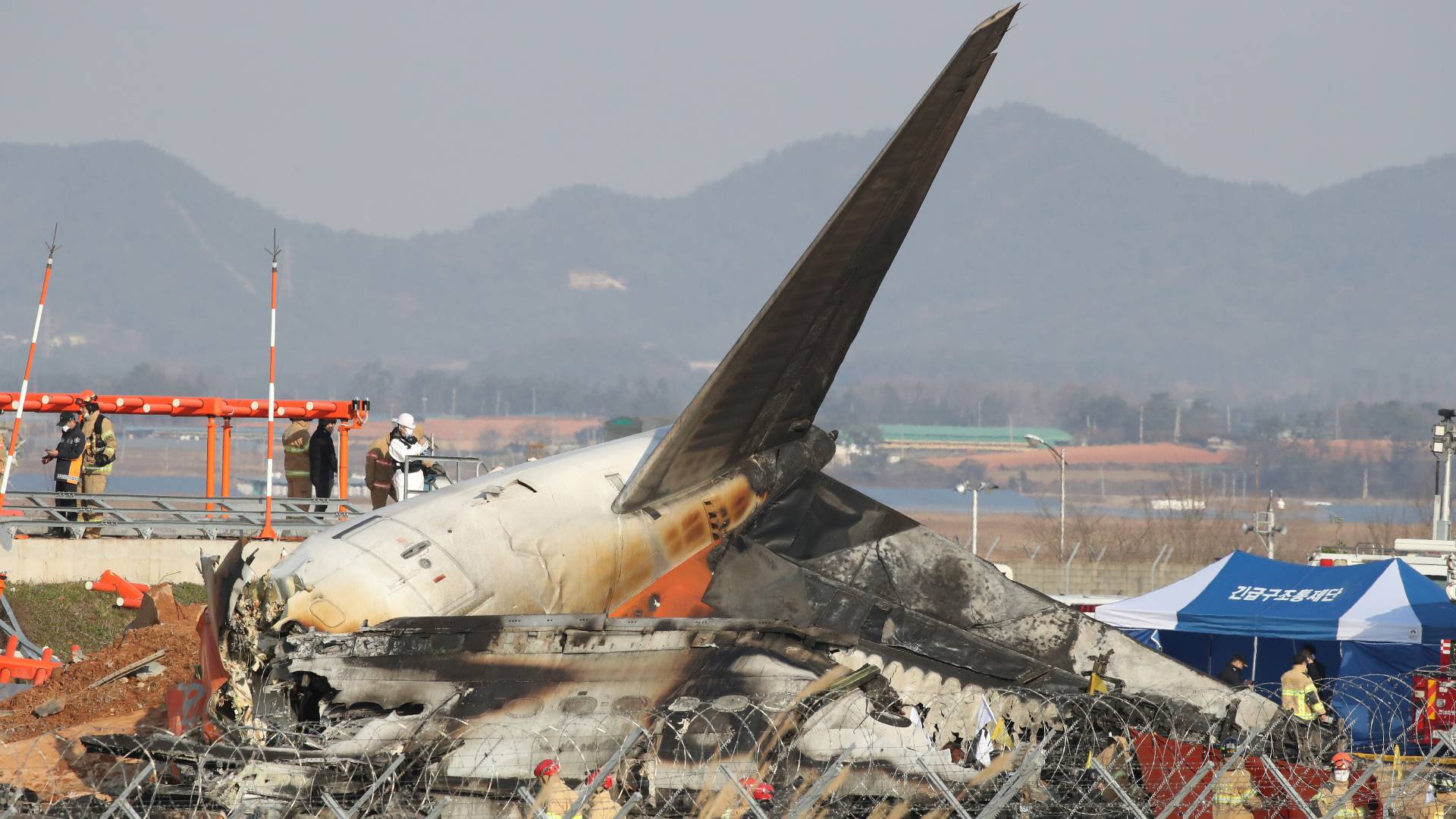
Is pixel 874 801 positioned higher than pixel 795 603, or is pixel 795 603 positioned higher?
pixel 795 603

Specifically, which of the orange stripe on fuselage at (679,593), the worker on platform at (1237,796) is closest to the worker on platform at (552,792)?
the orange stripe on fuselage at (679,593)

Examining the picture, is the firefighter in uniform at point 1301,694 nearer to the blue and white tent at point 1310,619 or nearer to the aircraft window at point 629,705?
the blue and white tent at point 1310,619

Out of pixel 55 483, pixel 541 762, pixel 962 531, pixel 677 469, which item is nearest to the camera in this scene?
pixel 541 762

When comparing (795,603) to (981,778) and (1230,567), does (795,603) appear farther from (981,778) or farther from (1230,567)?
(1230,567)

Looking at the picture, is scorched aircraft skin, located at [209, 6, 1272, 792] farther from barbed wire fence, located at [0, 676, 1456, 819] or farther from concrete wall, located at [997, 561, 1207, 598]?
concrete wall, located at [997, 561, 1207, 598]

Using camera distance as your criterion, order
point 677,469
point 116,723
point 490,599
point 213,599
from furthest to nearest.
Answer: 1. point 116,723
2. point 677,469
3. point 490,599
4. point 213,599

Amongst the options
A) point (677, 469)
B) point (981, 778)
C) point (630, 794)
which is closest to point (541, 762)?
point (630, 794)

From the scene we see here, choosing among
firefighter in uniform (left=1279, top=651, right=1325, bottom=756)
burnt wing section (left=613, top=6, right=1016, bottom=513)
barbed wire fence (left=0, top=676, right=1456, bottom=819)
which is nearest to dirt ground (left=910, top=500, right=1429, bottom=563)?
firefighter in uniform (left=1279, top=651, right=1325, bottom=756)

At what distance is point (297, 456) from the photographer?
26.1 m

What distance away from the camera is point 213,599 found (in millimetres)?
10273

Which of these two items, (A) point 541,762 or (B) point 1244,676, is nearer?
(A) point 541,762

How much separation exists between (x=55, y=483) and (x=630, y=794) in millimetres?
17069

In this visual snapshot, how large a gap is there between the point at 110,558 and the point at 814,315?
1282 centimetres

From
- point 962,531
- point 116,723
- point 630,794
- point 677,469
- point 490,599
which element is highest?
point 677,469
